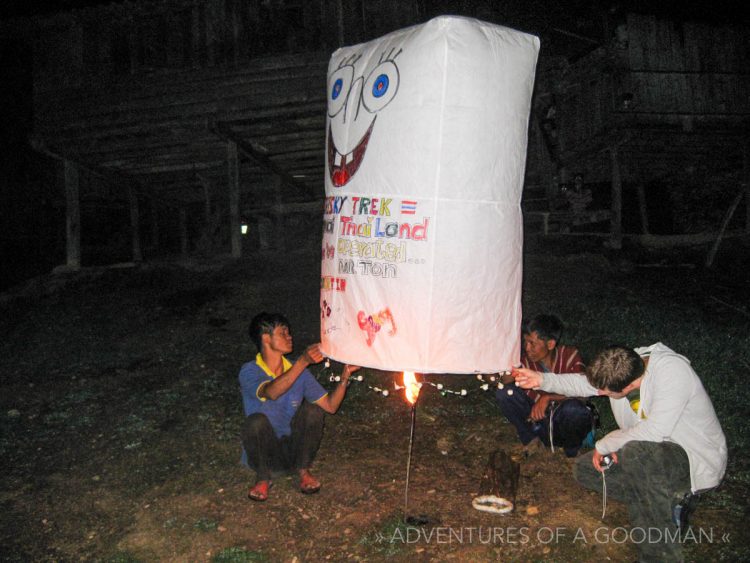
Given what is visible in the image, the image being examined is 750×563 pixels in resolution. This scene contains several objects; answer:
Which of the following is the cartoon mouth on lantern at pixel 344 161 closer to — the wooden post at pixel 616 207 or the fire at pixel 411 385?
the fire at pixel 411 385

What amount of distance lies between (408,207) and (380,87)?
2.24 feet

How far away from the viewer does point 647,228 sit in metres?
15.9

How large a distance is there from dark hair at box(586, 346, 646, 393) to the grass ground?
108 cm

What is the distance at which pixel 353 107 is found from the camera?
284 cm

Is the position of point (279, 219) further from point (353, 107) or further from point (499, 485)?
point (353, 107)

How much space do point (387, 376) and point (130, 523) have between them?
334 centimetres

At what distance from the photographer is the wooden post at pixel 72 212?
12086mm

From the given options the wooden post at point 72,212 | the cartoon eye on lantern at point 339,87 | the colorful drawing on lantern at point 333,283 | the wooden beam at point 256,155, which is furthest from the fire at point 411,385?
the wooden post at point 72,212

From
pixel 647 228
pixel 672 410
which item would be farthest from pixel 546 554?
pixel 647 228

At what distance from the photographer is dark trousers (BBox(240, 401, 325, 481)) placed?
3.88 m

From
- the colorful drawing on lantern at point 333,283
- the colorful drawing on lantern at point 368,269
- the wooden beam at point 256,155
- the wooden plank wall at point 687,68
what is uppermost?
the wooden plank wall at point 687,68

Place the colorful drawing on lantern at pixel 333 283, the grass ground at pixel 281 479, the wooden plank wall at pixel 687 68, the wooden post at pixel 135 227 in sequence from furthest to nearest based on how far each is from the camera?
1. the wooden post at pixel 135 227
2. the wooden plank wall at pixel 687 68
3. the grass ground at pixel 281 479
4. the colorful drawing on lantern at pixel 333 283

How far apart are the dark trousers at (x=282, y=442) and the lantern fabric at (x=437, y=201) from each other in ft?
4.78

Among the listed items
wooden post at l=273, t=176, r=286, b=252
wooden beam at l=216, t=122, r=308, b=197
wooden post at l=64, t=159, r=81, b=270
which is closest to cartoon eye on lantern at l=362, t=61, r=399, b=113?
wooden beam at l=216, t=122, r=308, b=197
